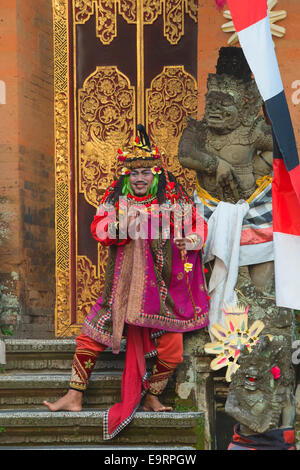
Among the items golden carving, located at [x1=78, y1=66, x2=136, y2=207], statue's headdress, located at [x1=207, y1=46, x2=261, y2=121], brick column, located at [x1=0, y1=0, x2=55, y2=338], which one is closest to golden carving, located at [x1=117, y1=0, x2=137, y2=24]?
golden carving, located at [x1=78, y1=66, x2=136, y2=207]

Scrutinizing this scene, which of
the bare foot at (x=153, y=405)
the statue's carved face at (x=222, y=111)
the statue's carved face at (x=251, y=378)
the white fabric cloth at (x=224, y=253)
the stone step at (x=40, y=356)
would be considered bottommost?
the bare foot at (x=153, y=405)

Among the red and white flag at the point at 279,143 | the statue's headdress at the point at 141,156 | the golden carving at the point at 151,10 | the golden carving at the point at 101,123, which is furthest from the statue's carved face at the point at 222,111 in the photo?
the golden carving at the point at 151,10

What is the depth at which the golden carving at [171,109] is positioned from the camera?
259 inches

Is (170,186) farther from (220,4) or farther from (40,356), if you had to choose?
(220,4)

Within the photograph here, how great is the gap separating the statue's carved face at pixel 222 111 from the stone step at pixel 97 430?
6.52 feet

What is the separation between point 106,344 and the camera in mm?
4793

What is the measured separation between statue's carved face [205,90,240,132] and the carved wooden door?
4.77 feet

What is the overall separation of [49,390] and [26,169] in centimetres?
235

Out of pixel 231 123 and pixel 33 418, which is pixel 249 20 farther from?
pixel 33 418

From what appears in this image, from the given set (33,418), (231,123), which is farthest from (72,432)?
(231,123)

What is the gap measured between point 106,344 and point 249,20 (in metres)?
2.22

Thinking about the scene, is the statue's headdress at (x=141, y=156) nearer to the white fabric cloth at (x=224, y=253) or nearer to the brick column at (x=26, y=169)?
the white fabric cloth at (x=224, y=253)

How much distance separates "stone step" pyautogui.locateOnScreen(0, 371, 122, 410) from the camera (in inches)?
197
